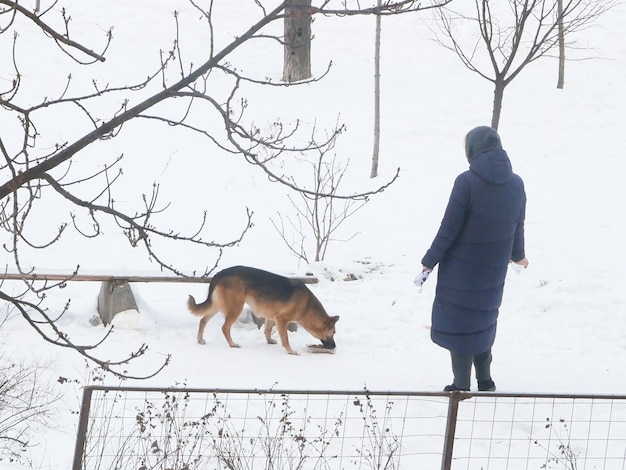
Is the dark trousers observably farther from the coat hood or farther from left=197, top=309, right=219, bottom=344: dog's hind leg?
left=197, top=309, right=219, bottom=344: dog's hind leg

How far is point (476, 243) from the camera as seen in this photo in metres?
6.76

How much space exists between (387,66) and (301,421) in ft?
51.0

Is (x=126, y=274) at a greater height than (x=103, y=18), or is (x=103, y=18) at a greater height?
(x=103, y=18)

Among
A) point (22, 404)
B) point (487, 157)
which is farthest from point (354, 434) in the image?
point (22, 404)

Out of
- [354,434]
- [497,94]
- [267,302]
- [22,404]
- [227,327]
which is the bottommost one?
[22,404]

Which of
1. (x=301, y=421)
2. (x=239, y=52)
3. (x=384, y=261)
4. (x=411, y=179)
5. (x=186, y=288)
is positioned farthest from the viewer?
(x=239, y=52)

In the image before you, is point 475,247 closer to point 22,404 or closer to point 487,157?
point 487,157

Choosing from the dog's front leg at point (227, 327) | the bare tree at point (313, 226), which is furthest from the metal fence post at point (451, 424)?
the bare tree at point (313, 226)

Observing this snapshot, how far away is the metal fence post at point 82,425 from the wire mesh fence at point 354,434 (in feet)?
1.97

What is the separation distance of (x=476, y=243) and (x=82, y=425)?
3220 mm

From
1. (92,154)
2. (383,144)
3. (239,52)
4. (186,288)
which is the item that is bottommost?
(186,288)

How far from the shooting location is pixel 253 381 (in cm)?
773

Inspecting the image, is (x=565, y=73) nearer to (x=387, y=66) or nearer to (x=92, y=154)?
(x=387, y=66)

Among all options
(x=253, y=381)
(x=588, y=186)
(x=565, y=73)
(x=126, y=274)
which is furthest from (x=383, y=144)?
(x=253, y=381)
